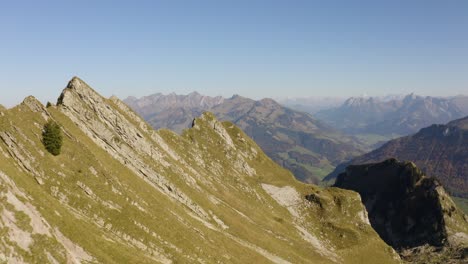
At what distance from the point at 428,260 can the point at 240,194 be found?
88.3m

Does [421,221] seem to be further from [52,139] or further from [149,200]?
[52,139]

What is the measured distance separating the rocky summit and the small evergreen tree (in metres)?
142

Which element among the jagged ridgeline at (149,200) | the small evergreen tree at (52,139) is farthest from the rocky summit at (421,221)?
the small evergreen tree at (52,139)

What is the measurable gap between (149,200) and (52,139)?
20038 millimetres

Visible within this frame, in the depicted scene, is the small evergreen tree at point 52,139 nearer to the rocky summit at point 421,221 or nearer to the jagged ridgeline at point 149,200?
the jagged ridgeline at point 149,200

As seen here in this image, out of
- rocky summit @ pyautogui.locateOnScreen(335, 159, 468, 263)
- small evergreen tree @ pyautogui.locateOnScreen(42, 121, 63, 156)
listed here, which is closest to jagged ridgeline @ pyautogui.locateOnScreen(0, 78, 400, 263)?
small evergreen tree @ pyautogui.locateOnScreen(42, 121, 63, 156)

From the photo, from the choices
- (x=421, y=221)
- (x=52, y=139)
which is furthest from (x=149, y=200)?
(x=421, y=221)

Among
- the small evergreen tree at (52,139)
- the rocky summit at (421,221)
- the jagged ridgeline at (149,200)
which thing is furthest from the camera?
the rocky summit at (421,221)

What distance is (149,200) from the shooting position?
6494 cm

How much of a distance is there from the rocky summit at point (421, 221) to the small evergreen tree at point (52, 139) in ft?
465

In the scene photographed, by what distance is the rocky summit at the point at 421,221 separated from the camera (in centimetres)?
14788

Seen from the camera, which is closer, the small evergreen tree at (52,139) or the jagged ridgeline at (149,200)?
the jagged ridgeline at (149,200)

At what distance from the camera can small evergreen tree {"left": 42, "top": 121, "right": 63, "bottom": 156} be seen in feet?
184

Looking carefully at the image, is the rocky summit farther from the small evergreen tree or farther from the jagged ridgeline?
the small evergreen tree
